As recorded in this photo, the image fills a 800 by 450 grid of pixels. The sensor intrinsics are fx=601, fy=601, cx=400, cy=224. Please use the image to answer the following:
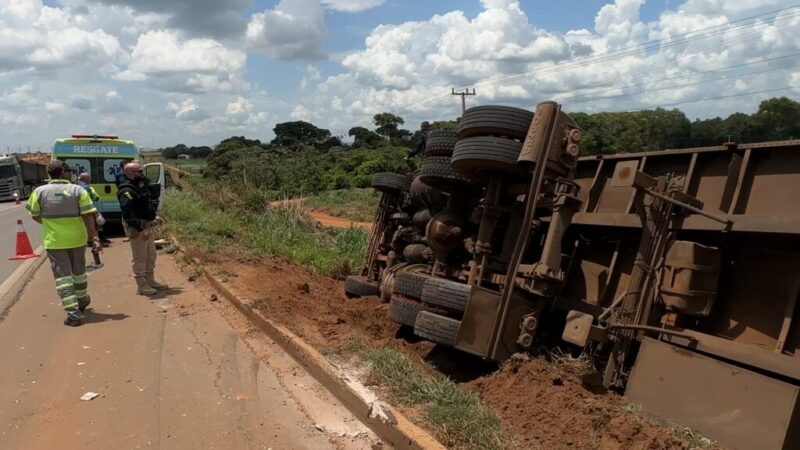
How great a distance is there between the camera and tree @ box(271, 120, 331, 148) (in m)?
77.3

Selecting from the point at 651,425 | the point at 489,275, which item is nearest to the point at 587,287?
the point at 489,275

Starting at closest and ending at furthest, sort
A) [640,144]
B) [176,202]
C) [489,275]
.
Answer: [489,275], [176,202], [640,144]

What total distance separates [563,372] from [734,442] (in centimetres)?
125

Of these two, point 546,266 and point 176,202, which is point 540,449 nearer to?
point 546,266

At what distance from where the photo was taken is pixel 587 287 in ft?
18.4

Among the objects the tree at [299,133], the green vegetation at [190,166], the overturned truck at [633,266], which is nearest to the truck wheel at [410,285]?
the overturned truck at [633,266]

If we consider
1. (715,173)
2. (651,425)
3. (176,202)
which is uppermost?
(715,173)

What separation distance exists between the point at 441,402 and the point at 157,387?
256 centimetres

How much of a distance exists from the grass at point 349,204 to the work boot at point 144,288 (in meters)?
18.3

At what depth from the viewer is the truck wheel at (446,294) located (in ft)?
16.1

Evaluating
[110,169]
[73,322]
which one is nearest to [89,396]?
[73,322]

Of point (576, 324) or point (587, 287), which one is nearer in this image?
point (576, 324)

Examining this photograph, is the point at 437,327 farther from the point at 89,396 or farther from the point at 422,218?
the point at 89,396

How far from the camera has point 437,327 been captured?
4.97 metres
